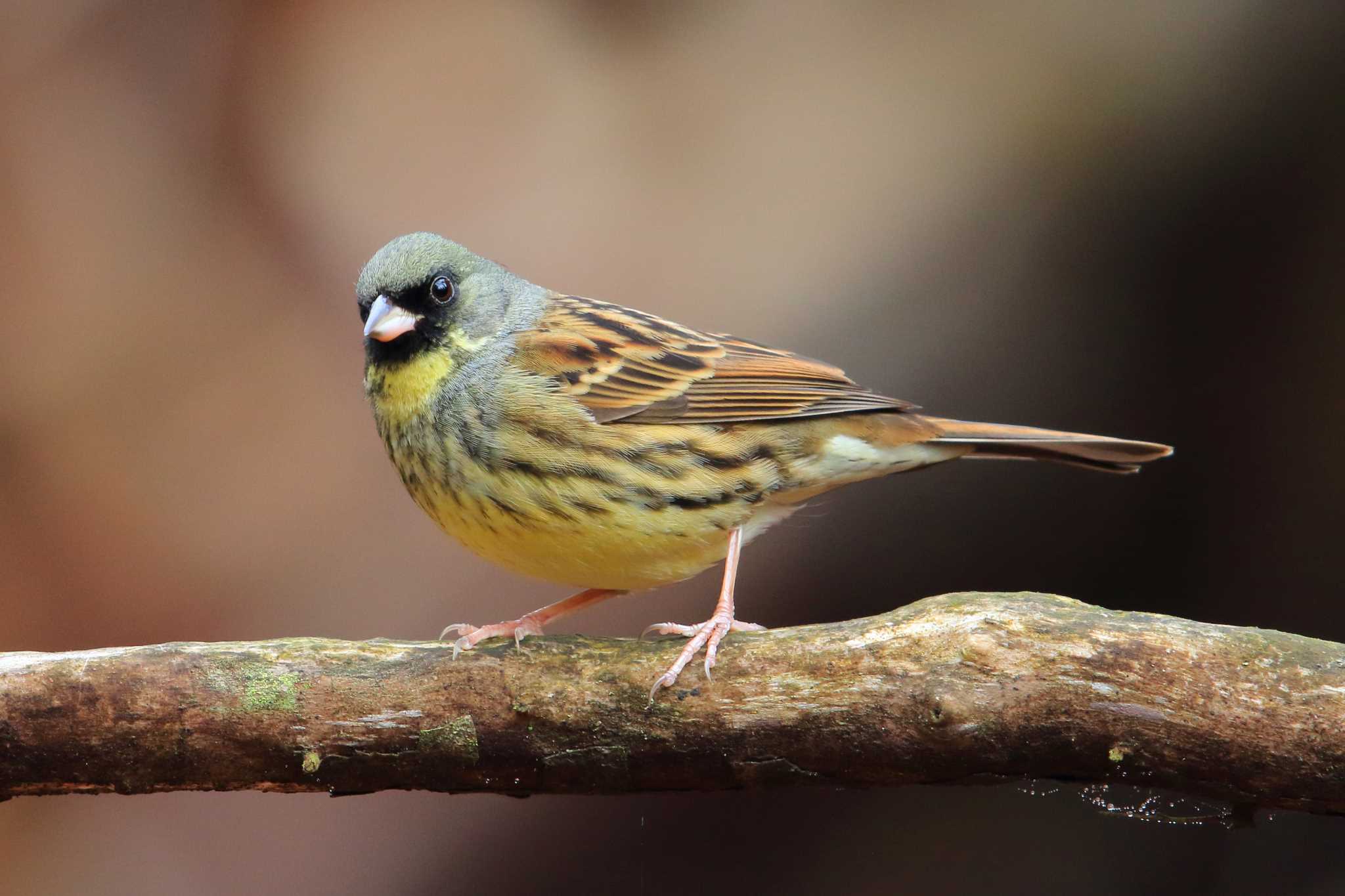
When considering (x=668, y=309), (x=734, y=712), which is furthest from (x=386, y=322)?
(x=668, y=309)

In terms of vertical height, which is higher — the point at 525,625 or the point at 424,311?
the point at 424,311

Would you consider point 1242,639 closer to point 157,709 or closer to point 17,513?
point 157,709

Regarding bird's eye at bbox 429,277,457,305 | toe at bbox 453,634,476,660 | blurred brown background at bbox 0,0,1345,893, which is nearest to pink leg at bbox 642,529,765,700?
toe at bbox 453,634,476,660

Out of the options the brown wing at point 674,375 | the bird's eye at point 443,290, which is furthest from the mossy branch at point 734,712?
the bird's eye at point 443,290

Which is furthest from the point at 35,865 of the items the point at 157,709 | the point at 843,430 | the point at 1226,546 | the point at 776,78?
the point at 1226,546

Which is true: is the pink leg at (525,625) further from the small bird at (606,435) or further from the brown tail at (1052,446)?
the brown tail at (1052,446)

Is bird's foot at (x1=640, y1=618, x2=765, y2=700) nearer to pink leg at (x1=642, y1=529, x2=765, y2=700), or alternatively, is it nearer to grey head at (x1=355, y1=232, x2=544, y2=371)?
pink leg at (x1=642, y1=529, x2=765, y2=700)

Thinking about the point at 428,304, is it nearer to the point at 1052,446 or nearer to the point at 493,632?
the point at 493,632

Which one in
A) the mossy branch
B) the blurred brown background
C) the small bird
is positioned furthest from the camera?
the blurred brown background
